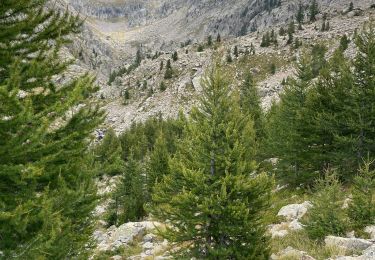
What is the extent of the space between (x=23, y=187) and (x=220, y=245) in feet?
25.9

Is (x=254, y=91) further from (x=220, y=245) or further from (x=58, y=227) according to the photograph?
(x=58, y=227)

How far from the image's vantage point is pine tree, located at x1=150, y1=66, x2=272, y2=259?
11453mm

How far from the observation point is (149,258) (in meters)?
17.3

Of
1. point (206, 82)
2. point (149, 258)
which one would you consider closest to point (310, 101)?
point (206, 82)

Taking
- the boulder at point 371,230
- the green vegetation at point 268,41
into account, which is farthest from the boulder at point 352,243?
the green vegetation at point 268,41

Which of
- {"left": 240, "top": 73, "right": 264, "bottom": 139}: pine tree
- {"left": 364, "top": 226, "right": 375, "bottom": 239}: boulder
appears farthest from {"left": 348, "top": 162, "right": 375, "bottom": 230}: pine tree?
{"left": 240, "top": 73, "right": 264, "bottom": 139}: pine tree

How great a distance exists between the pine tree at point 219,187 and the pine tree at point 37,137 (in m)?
4.93

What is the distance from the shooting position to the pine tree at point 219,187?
37.6 ft

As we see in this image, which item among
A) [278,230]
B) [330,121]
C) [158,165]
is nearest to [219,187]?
[278,230]

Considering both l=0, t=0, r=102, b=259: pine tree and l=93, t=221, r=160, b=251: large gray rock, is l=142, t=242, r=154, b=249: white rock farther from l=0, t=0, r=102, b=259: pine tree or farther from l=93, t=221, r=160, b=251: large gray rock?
l=0, t=0, r=102, b=259: pine tree

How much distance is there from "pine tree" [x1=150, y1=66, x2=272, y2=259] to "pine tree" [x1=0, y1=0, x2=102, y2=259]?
4.93 m

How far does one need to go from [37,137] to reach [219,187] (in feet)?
26.3

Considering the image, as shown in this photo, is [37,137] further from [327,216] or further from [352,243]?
[327,216]

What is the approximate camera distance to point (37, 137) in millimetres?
4875
